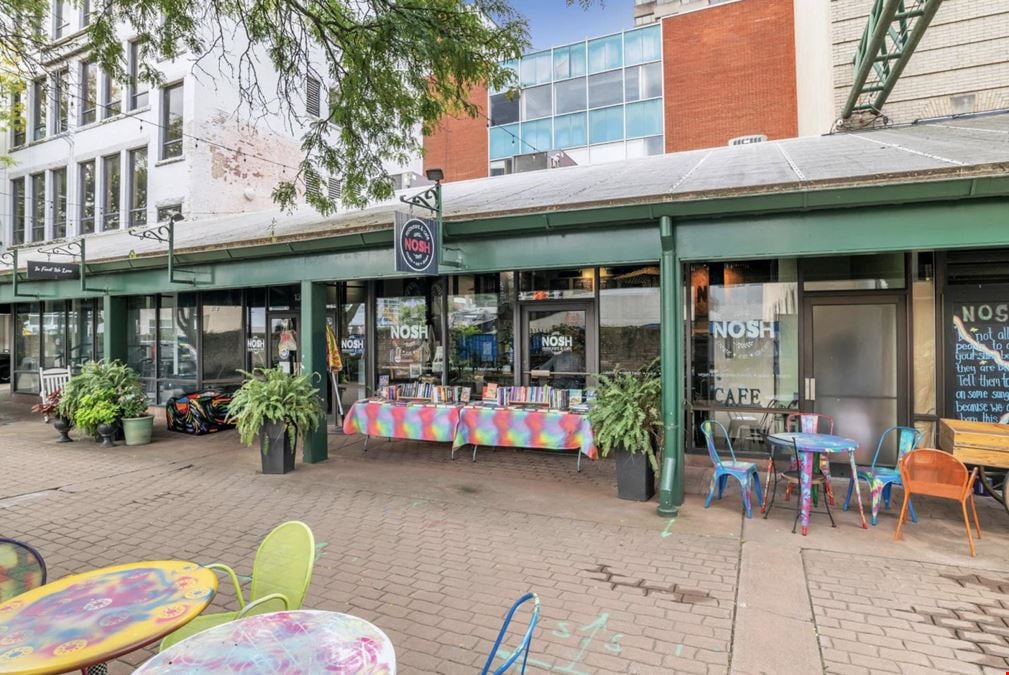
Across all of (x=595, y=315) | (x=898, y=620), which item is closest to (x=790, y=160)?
(x=595, y=315)

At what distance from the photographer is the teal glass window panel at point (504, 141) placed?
25033mm

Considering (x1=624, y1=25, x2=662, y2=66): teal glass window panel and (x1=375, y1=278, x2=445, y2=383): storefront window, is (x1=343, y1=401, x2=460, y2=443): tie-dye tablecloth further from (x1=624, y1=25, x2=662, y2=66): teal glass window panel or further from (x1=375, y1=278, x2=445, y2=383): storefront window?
(x1=624, y1=25, x2=662, y2=66): teal glass window panel

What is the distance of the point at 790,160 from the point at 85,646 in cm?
749

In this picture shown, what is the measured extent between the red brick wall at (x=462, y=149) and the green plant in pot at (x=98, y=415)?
789 inches

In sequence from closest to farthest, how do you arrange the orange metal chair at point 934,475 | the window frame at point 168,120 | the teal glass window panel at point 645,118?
the orange metal chair at point 934,475
the window frame at point 168,120
the teal glass window panel at point 645,118

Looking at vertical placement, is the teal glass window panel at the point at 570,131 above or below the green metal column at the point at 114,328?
above

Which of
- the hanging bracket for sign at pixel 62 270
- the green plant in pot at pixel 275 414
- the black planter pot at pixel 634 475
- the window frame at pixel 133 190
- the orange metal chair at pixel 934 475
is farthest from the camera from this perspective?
the window frame at pixel 133 190

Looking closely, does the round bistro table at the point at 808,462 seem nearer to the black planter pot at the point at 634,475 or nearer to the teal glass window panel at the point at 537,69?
the black planter pot at the point at 634,475

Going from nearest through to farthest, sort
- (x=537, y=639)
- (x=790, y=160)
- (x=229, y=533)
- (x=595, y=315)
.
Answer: (x=537, y=639) < (x=229, y=533) < (x=790, y=160) < (x=595, y=315)

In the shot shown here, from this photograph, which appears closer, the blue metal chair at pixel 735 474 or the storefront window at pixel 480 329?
the blue metal chair at pixel 735 474

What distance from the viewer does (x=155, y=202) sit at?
54.5ft

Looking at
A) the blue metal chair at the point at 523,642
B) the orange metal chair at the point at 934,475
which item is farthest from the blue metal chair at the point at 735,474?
the blue metal chair at the point at 523,642

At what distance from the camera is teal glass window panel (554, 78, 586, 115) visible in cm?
2272

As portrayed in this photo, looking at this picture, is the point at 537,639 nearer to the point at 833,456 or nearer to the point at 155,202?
the point at 833,456
